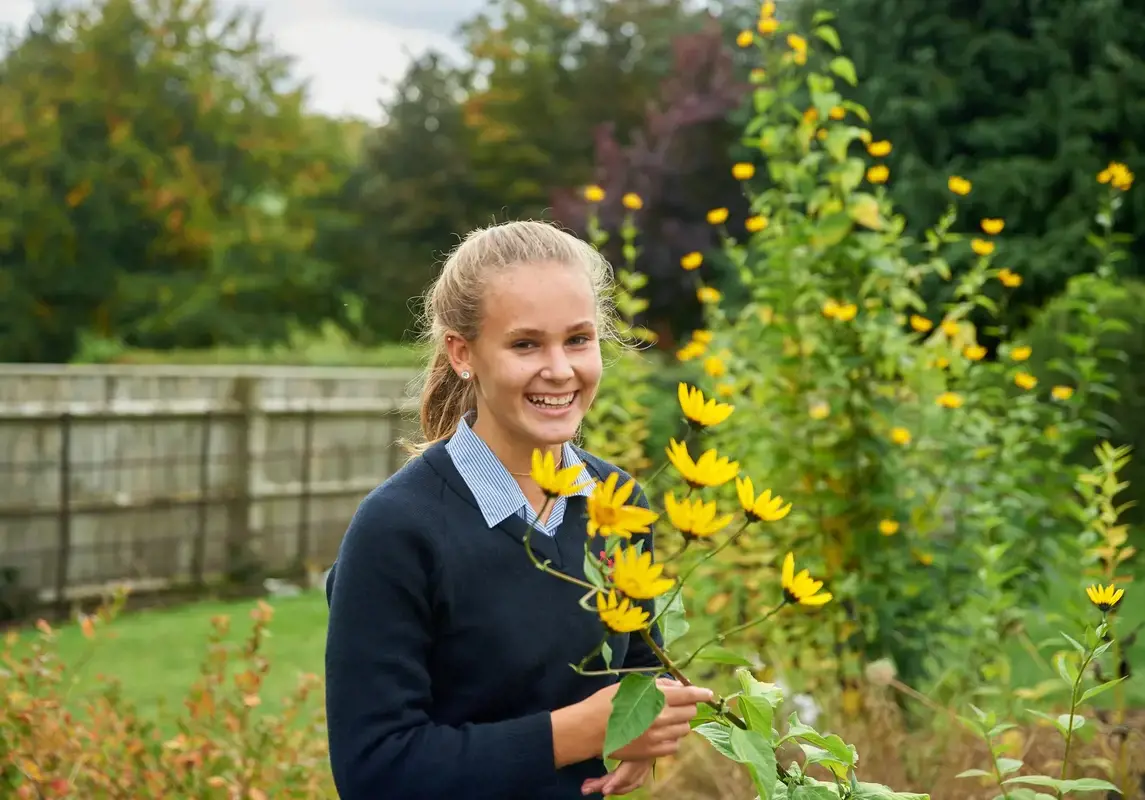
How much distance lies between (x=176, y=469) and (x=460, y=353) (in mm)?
7478

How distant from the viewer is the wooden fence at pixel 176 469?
8164 millimetres

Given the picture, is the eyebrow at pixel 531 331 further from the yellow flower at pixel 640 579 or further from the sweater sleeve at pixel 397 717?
the yellow flower at pixel 640 579

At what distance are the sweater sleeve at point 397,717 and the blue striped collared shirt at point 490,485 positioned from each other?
0.15m

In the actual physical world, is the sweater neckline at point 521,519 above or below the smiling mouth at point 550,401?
below

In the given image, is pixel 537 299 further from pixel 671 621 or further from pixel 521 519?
pixel 671 621

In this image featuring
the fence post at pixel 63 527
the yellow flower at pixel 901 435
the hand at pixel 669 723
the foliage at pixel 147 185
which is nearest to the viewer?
the hand at pixel 669 723

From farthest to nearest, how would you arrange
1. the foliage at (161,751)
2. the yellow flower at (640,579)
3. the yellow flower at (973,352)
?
1. the yellow flower at (973,352)
2. the foliage at (161,751)
3. the yellow flower at (640,579)

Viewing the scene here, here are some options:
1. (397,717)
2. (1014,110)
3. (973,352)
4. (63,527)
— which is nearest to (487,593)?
(397,717)

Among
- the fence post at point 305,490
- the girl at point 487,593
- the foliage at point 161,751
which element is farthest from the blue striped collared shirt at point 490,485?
the fence post at point 305,490

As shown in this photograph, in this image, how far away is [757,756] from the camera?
1533 mm

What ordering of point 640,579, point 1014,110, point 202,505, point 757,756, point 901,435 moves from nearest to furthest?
point 640,579 < point 757,756 < point 901,435 < point 202,505 < point 1014,110

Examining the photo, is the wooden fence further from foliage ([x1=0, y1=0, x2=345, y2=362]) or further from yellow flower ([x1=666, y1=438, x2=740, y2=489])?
foliage ([x1=0, y1=0, x2=345, y2=362])

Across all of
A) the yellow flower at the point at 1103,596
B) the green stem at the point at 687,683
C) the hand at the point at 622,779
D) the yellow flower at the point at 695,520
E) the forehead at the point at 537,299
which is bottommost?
the hand at the point at 622,779

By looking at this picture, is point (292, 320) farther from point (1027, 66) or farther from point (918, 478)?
point (918, 478)
